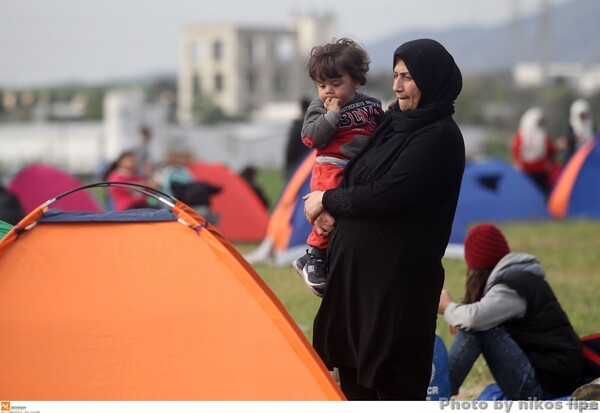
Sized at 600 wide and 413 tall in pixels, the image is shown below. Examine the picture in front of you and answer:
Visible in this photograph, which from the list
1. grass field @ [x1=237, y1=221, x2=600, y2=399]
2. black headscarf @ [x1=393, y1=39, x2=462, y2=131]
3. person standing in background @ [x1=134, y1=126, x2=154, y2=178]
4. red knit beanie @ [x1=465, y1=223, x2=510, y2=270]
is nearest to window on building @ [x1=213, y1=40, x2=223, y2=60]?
person standing in background @ [x1=134, y1=126, x2=154, y2=178]

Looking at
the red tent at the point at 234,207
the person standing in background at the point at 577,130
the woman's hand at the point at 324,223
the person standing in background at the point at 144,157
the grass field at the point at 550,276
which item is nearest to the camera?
the woman's hand at the point at 324,223

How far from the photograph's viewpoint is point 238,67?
106438mm

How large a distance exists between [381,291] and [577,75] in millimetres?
82280

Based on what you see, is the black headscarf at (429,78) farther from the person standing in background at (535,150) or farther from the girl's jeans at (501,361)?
the person standing in background at (535,150)

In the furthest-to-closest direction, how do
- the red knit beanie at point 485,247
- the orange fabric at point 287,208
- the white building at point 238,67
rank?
1. the white building at point 238,67
2. the orange fabric at point 287,208
3. the red knit beanie at point 485,247

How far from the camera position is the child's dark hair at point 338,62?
14.5ft

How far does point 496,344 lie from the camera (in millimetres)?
5508

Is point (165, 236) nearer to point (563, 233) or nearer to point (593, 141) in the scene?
point (563, 233)

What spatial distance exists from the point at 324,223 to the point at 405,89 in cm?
64

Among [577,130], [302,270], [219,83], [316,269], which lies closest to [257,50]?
[219,83]

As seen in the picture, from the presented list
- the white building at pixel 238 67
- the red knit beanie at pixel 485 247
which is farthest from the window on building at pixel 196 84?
the red knit beanie at pixel 485 247

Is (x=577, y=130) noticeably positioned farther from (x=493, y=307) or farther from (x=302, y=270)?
(x=302, y=270)

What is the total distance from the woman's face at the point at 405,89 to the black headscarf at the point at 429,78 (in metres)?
0.02

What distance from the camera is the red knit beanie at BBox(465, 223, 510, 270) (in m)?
5.59
